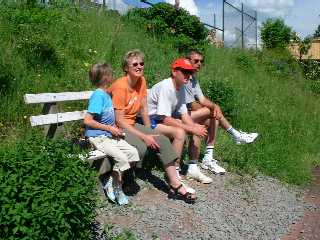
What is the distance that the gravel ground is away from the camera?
523cm

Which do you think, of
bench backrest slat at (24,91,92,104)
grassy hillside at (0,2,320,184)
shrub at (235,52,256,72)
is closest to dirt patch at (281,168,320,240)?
grassy hillside at (0,2,320,184)

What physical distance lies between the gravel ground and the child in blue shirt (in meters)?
0.22

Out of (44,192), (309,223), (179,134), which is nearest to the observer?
(44,192)

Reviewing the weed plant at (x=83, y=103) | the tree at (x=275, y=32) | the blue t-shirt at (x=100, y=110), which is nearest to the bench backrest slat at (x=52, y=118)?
the weed plant at (x=83, y=103)

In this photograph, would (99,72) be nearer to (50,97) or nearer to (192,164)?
(50,97)

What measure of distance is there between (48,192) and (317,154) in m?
7.58

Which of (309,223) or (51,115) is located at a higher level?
(51,115)

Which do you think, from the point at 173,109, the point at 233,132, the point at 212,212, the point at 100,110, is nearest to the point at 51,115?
the point at 100,110

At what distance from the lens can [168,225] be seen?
5.33 m

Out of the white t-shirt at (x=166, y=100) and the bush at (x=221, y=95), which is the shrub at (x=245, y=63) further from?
the white t-shirt at (x=166, y=100)

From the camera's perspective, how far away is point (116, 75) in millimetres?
8805

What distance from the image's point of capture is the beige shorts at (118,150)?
213 inches

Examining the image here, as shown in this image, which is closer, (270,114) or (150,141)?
(150,141)

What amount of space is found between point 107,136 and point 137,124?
2.23 feet
